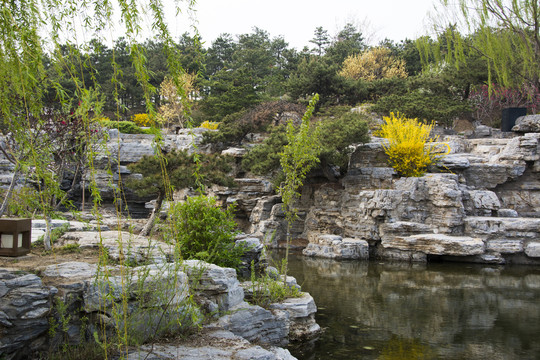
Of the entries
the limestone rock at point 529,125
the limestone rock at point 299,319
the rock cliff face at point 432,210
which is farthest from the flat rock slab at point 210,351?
the limestone rock at point 529,125

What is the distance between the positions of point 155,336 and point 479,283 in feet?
21.6

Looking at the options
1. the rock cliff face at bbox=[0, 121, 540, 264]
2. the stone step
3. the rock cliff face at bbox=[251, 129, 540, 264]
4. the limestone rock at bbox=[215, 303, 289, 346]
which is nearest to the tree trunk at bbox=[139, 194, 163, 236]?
the rock cliff face at bbox=[0, 121, 540, 264]

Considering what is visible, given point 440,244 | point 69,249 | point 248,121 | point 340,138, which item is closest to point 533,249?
point 440,244

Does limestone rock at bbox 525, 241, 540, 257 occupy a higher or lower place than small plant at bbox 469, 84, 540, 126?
lower

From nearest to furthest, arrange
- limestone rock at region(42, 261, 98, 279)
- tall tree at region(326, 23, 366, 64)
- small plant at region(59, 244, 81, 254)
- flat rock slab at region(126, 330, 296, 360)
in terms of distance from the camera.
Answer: flat rock slab at region(126, 330, 296, 360) < limestone rock at region(42, 261, 98, 279) < small plant at region(59, 244, 81, 254) < tall tree at region(326, 23, 366, 64)

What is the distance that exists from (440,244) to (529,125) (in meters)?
7.05

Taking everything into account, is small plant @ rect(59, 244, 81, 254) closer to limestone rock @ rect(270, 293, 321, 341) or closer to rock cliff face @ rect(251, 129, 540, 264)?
limestone rock @ rect(270, 293, 321, 341)

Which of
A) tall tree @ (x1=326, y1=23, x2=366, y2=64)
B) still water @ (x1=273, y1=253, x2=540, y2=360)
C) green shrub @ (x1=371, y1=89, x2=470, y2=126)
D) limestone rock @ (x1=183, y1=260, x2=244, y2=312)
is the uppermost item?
tall tree @ (x1=326, y1=23, x2=366, y2=64)

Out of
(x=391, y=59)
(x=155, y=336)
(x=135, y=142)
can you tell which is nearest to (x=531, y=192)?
(x=155, y=336)

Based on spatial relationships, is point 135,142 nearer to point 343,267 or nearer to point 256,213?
point 256,213

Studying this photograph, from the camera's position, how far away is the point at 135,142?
17281mm

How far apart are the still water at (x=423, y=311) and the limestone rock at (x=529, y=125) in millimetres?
6357

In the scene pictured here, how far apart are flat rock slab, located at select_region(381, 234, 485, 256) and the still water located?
1.11 feet

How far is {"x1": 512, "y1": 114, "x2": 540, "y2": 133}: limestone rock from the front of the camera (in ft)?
45.6
